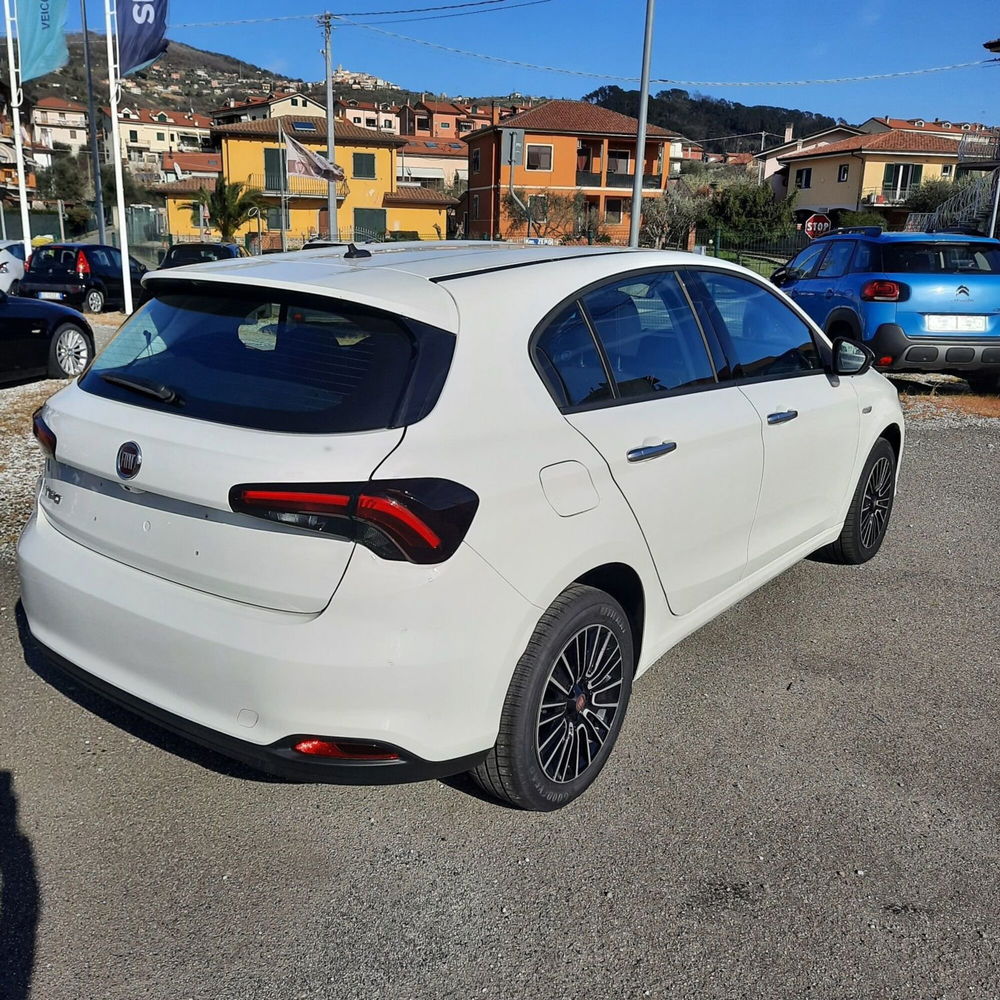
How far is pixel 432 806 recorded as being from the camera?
3.11 meters

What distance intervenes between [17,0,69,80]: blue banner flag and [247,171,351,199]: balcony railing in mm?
37444

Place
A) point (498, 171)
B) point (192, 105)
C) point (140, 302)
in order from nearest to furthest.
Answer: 1. point (140, 302)
2. point (498, 171)
3. point (192, 105)

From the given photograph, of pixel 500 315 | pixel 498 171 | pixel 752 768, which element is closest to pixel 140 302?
pixel 500 315

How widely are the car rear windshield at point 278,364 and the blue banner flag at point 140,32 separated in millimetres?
16277

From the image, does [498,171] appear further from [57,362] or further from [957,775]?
[957,775]

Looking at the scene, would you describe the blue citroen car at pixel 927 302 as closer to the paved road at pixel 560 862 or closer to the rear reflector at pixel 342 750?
the paved road at pixel 560 862

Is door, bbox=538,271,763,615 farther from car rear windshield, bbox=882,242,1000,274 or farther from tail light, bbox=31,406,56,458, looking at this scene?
car rear windshield, bbox=882,242,1000,274

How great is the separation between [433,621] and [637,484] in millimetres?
937

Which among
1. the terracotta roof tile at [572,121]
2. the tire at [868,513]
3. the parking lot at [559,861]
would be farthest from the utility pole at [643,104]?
the terracotta roof tile at [572,121]

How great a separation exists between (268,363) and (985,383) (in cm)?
1172

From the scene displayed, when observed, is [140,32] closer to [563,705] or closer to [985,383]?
[985,383]

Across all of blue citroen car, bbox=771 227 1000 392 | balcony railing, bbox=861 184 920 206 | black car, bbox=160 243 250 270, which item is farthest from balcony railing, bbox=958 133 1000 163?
balcony railing, bbox=861 184 920 206

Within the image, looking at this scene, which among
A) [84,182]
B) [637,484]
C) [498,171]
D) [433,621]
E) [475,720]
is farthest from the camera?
[84,182]

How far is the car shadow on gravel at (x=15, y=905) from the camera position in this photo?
7.69ft
